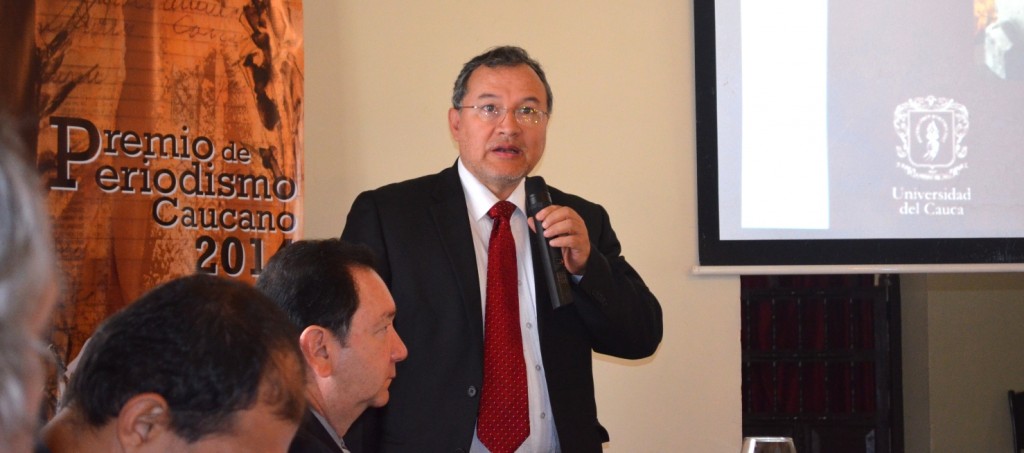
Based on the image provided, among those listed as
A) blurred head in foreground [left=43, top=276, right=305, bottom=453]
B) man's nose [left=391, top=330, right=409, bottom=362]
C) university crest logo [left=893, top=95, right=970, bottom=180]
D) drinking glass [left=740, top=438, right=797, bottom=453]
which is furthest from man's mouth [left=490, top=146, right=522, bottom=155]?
university crest logo [left=893, top=95, right=970, bottom=180]

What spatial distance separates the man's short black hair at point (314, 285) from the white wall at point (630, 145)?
2229 mm

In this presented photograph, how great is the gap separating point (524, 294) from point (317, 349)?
0.97 meters

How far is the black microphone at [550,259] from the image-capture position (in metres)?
2.36

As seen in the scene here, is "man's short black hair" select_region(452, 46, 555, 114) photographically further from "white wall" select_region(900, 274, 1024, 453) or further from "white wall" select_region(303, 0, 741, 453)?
"white wall" select_region(900, 274, 1024, 453)

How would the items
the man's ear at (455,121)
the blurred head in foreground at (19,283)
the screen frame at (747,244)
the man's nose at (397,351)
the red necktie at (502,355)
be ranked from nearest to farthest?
the blurred head in foreground at (19,283) → the man's nose at (397,351) → the red necktie at (502,355) → the man's ear at (455,121) → the screen frame at (747,244)

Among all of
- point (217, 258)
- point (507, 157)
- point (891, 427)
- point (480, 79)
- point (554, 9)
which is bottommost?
point (891, 427)

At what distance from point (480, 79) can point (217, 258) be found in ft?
3.29

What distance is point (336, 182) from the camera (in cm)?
395

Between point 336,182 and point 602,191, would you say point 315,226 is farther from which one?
point 602,191

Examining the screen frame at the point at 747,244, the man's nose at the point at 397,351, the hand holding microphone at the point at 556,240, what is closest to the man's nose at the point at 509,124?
the hand holding microphone at the point at 556,240

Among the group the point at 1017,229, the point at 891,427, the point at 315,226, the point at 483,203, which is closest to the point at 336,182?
the point at 315,226

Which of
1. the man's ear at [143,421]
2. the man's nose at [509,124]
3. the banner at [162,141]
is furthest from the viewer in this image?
the banner at [162,141]

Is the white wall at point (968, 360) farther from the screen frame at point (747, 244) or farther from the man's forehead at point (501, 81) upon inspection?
the man's forehead at point (501, 81)

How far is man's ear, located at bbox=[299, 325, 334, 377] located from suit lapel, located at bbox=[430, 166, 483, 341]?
33.1 inches
